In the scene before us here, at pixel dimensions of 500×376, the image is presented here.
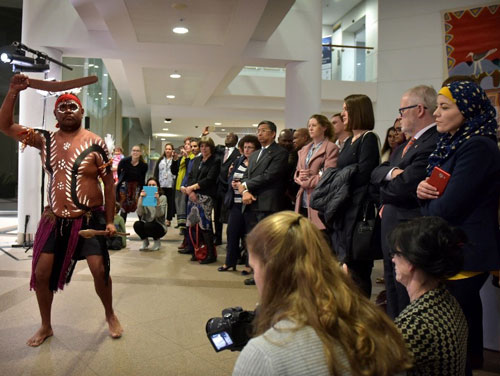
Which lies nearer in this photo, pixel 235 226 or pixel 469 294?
pixel 469 294

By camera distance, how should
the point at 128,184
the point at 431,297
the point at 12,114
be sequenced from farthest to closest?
the point at 128,184, the point at 12,114, the point at 431,297

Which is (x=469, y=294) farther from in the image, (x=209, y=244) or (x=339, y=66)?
(x=339, y=66)

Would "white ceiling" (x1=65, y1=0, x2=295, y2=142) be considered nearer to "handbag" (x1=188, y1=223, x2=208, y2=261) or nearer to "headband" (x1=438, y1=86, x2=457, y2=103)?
"handbag" (x1=188, y1=223, x2=208, y2=261)

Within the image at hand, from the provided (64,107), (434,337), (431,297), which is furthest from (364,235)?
(64,107)

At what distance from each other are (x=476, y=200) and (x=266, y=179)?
8.47 feet

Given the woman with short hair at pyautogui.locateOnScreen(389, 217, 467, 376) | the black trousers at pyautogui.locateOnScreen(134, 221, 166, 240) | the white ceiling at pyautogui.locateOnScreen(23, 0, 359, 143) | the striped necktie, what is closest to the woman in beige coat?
the striped necktie

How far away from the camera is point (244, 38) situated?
20.7ft

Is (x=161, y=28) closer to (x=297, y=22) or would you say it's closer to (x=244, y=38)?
(x=244, y=38)

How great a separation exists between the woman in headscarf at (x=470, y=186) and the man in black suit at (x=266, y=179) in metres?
2.44

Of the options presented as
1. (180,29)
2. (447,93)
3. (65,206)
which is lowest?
(65,206)

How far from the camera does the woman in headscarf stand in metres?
1.92

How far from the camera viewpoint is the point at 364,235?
117 inches

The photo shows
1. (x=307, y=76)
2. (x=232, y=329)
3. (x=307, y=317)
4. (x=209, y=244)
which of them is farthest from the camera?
(x=307, y=76)

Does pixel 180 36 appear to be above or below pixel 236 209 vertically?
above
